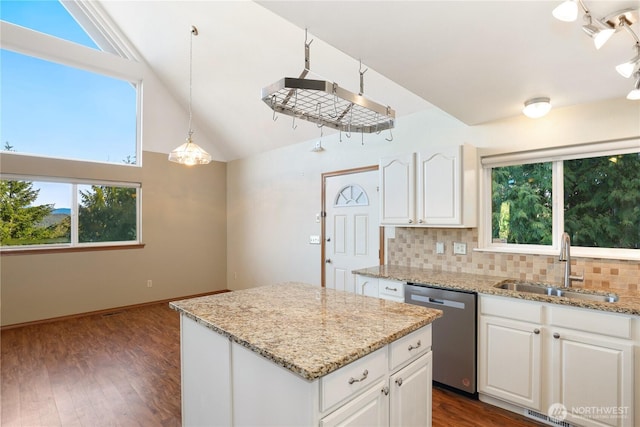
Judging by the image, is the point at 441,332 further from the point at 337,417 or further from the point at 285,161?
the point at 285,161

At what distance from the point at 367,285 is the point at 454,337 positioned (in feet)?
2.79

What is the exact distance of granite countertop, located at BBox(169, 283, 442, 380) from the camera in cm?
117

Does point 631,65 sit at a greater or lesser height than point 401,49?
lesser

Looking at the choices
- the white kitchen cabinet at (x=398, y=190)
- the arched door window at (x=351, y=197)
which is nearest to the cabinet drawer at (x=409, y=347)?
the white kitchen cabinet at (x=398, y=190)

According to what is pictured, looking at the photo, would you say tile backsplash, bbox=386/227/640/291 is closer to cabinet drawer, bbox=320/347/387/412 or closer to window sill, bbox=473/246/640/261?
window sill, bbox=473/246/640/261

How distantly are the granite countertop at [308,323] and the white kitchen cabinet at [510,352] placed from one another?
0.85m

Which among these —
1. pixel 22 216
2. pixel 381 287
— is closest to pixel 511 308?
pixel 381 287

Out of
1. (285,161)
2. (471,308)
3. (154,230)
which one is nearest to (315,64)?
(285,161)

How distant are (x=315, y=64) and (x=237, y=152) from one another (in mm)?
2738

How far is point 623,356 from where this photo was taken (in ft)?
6.01

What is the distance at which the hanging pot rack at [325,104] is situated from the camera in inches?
53.9

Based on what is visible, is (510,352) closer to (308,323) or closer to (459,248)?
(459,248)

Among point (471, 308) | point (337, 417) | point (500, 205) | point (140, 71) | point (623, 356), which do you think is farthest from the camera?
point (140, 71)

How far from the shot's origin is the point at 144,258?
4.96 meters
